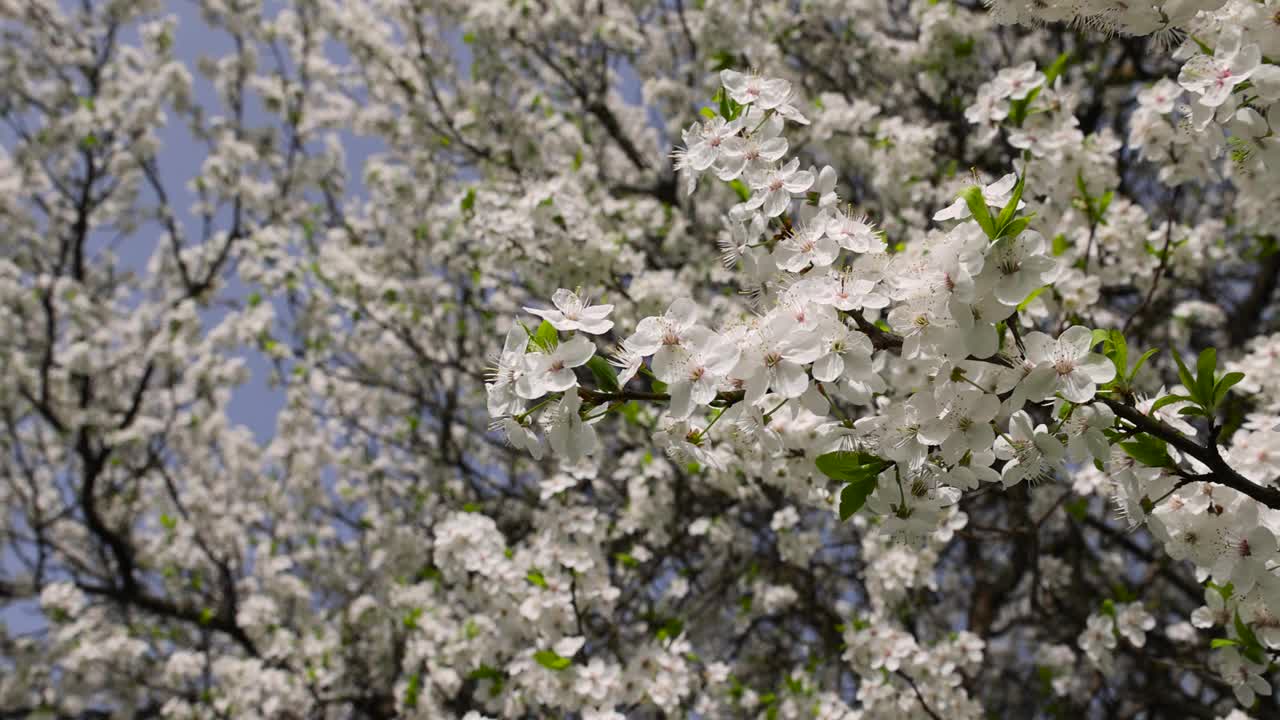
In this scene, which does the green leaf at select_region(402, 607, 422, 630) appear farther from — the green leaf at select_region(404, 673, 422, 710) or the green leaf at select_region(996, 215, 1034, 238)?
the green leaf at select_region(996, 215, 1034, 238)

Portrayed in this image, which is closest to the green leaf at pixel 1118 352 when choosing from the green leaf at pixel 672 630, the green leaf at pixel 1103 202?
the green leaf at pixel 1103 202

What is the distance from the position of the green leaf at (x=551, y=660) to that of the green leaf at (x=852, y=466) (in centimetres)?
197

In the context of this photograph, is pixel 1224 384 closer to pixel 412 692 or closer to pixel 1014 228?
pixel 1014 228

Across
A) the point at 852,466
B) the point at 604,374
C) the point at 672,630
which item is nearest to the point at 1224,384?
the point at 852,466

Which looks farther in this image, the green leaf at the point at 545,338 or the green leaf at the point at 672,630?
the green leaf at the point at 672,630

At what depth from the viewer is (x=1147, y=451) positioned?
165 cm

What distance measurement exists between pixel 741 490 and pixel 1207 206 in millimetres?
4781

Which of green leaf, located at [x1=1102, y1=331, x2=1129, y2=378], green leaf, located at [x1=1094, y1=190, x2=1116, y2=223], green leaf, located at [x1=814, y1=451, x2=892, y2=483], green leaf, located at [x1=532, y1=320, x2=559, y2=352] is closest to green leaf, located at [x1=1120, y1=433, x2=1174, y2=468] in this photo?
green leaf, located at [x1=1102, y1=331, x2=1129, y2=378]

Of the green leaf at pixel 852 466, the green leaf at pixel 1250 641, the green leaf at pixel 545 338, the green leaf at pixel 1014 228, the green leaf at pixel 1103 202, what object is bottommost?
the green leaf at pixel 1250 641

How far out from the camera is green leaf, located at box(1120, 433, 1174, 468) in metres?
1.65

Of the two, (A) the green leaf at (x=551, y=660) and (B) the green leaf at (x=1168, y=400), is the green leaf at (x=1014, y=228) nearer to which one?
(B) the green leaf at (x=1168, y=400)

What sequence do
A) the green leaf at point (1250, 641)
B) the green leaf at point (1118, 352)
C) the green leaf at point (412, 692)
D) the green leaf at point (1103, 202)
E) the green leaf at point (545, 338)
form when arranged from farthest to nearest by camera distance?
the green leaf at point (412, 692) → the green leaf at point (1103, 202) → the green leaf at point (1250, 641) → the green leaf at point (545, 338) → the green leaf at point (1118, 352)

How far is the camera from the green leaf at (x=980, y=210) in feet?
4.95

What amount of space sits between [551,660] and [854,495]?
2.00 meters
